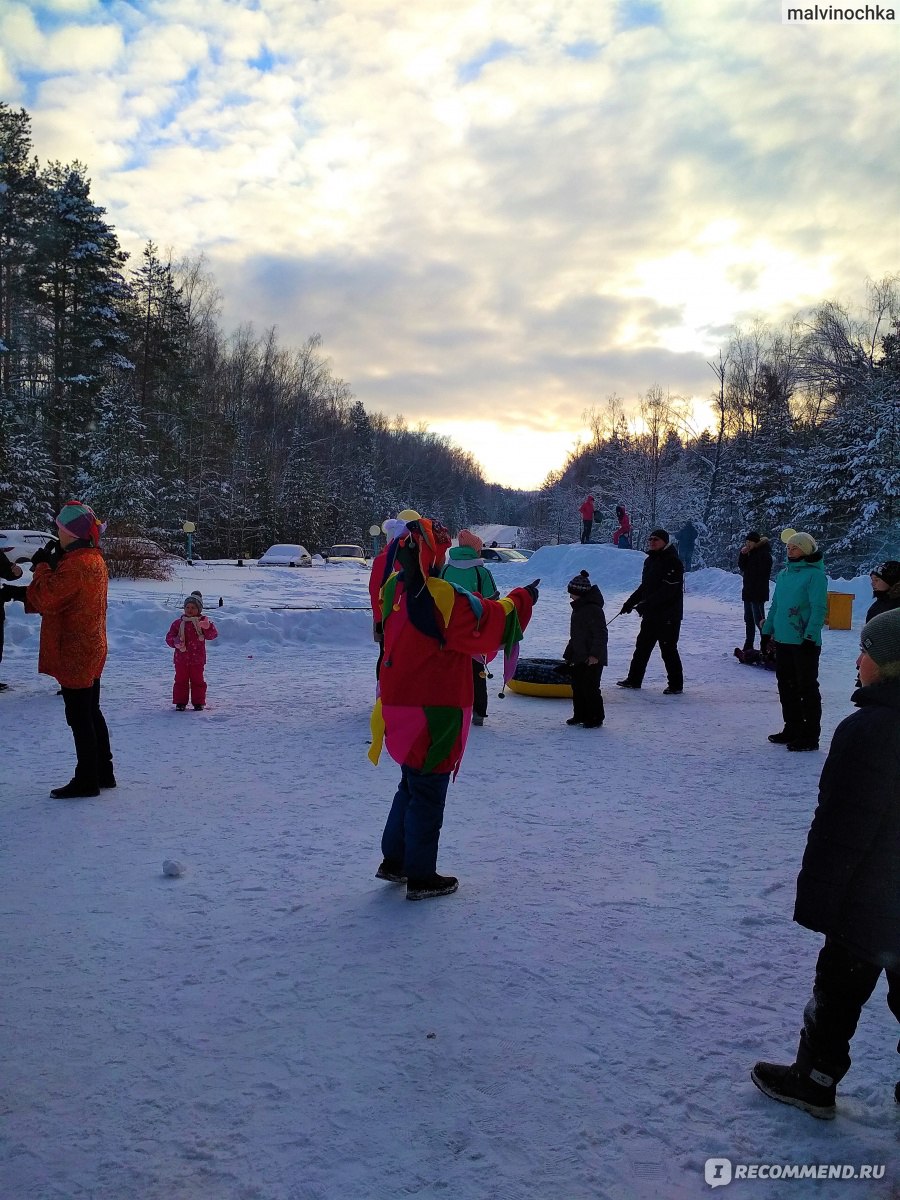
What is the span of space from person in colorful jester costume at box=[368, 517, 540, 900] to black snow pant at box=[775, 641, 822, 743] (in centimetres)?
412

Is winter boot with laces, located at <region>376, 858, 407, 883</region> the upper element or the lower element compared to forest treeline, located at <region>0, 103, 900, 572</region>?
lower

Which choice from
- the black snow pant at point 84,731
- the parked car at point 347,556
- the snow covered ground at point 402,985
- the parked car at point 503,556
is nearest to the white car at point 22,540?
the snow covered ground at point 402,985

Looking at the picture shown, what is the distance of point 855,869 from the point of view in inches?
86.8

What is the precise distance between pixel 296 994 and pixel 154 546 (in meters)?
20.6

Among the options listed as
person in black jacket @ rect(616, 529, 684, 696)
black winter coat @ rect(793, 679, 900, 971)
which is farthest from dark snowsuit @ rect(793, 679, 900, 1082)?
person in black jacket @ rect(616, 529, 684, 696)

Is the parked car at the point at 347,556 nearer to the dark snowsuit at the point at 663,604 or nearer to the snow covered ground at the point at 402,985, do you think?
the dark snowsuit at the point at 663,604

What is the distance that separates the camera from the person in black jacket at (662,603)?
9.03 metres

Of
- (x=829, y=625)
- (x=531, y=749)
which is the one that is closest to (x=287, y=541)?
(x=829, y=625)

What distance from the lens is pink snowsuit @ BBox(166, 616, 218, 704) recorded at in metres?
7.70

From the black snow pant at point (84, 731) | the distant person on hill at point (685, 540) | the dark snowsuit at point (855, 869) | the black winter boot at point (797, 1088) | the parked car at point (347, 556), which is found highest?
the distant person on hill at point (685, 540)

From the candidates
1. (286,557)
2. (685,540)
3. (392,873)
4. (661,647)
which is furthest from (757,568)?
(286,557)

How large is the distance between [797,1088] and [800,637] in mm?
5152

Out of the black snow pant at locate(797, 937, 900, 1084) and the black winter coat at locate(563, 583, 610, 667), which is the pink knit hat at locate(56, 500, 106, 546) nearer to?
the black winter coat at locate(563, 583, 610, 667)

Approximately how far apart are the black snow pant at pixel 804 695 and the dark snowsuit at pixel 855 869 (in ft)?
16.2
